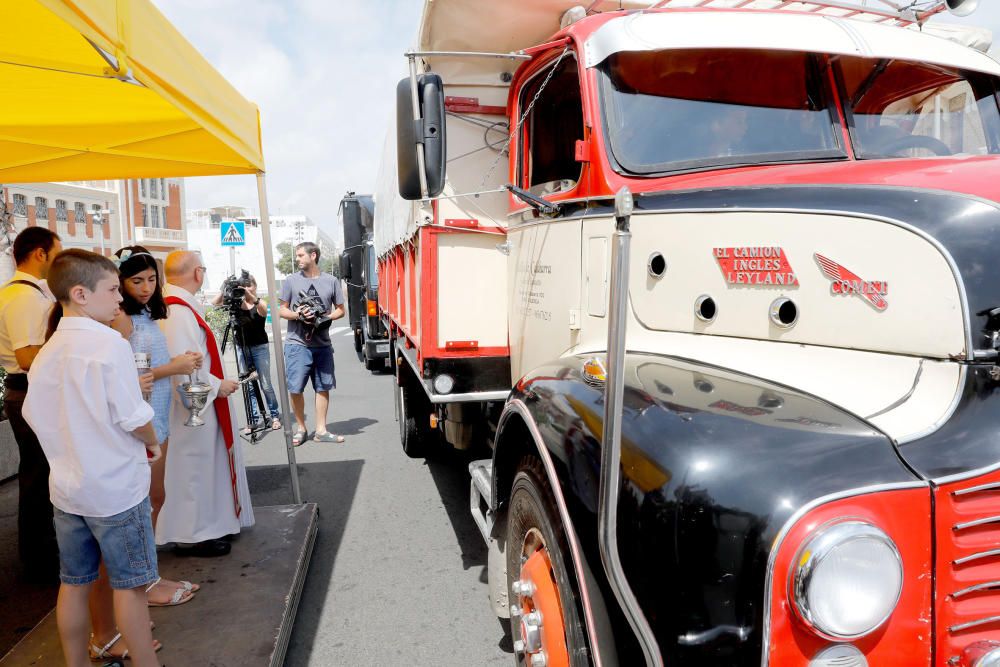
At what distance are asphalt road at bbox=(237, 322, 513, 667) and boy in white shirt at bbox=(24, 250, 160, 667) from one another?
958mm

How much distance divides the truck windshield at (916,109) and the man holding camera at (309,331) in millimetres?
5207

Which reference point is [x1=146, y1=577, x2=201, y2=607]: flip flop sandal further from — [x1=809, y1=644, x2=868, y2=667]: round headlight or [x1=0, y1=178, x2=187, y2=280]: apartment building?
[x1=0, y1=178, x2=187, y2=280]: apartment building

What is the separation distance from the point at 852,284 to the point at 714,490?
76cm

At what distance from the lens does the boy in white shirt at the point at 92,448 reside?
7.12 ft

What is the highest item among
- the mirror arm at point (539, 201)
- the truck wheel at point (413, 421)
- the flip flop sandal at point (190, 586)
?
the mirror arm at point (539, 201)

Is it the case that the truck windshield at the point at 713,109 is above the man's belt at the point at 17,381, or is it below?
above

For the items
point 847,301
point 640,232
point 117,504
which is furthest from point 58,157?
point 847,301

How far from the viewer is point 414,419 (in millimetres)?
5500

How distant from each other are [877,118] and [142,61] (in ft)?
8.62

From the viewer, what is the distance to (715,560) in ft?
4.27

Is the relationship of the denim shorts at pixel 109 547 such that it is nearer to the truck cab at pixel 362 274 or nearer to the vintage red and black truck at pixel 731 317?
the vintage red and black truck at pixel 731 317

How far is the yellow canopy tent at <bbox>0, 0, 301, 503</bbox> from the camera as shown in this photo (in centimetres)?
199

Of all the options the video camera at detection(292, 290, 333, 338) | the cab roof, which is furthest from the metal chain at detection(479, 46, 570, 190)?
the video camera at detection(292, 290, 333, 338)

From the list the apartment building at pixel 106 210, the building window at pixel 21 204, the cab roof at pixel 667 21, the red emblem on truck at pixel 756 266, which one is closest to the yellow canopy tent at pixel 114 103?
the cab roof at pixel 667 21
